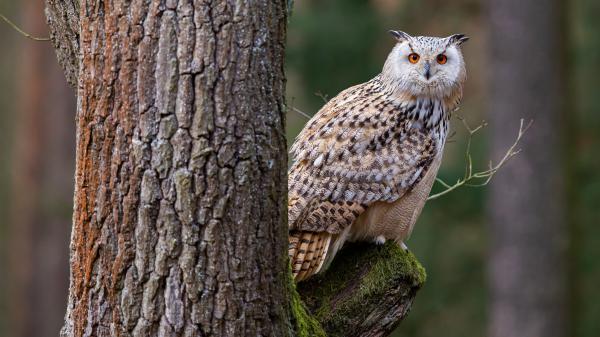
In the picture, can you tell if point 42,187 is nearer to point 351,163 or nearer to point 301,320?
point 351,163

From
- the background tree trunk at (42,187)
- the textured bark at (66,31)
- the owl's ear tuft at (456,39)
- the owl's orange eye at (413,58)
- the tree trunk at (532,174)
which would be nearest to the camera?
the textured bark at (66,31)

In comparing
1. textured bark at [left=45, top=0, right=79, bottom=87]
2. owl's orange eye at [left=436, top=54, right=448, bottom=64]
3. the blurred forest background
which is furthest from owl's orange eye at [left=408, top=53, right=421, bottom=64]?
the blurred forest background

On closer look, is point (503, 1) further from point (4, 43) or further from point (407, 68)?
point (4, 43)

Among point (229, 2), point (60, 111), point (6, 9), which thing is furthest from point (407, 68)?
point (6, 9)

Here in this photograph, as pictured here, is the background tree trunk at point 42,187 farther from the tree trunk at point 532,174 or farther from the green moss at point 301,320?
the green moss at point 301,320

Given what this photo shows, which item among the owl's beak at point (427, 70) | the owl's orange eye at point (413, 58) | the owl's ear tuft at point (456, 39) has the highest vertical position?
the owl's ear tuft at point (456, 39)

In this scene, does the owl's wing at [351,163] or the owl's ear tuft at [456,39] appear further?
the owl's ear tuft at [456,39]

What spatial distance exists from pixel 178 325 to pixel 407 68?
2157 millimetres

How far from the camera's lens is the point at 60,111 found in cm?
1209

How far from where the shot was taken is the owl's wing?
4.35 meters

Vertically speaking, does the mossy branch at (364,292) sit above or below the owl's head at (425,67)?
below

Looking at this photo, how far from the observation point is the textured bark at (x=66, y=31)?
3.66 metres

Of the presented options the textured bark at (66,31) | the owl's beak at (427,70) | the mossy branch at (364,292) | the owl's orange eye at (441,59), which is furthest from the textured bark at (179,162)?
the owl's orange eye at (441,59)

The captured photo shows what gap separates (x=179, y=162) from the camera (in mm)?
2945
